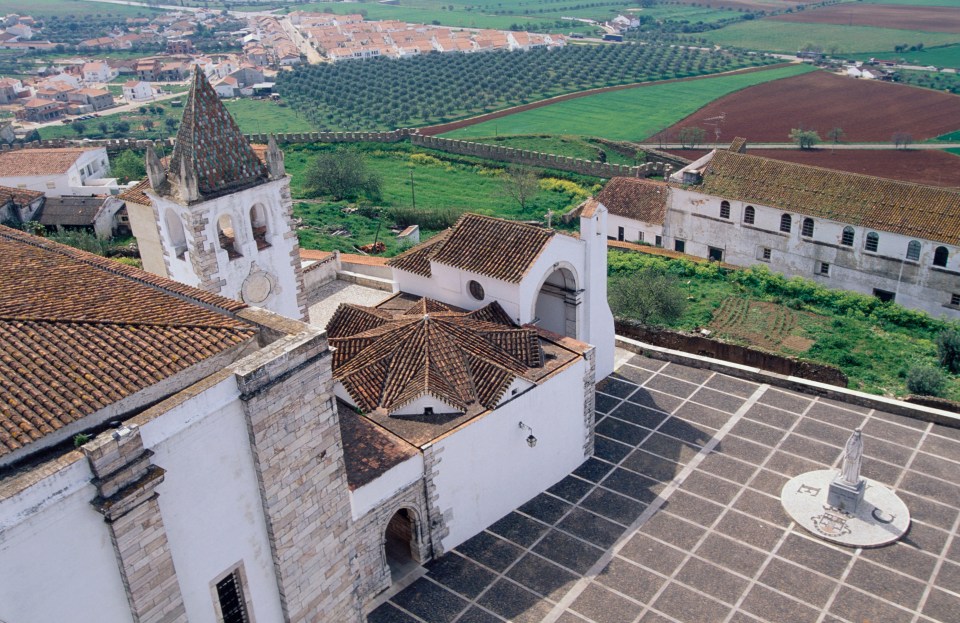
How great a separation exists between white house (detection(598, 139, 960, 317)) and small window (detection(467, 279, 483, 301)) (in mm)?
26302

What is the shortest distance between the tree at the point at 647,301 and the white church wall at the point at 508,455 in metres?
14.5

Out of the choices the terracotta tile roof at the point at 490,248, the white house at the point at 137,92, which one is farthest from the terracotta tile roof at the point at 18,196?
the white house at the point at 137,92

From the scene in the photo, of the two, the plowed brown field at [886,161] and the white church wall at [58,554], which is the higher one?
the white church wall at [58,554]

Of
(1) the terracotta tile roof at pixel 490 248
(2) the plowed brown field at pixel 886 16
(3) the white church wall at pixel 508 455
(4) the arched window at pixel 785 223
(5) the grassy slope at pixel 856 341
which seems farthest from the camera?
(2) the plowed brown field at pixel 886 16

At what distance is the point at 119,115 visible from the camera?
108 metres

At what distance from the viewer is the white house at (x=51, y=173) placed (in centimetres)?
5819

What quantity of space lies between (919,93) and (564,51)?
52.8 metres

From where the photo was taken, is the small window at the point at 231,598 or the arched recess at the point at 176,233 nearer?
the small window at the point at 231,598

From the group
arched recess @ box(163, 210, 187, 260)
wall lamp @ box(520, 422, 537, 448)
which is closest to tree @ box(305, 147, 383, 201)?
arched recess @ box(163, 210, 187, 260)

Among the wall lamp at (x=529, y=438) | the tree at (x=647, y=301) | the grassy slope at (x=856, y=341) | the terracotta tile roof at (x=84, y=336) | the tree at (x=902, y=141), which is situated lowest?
the tree at (x=902, y=141)

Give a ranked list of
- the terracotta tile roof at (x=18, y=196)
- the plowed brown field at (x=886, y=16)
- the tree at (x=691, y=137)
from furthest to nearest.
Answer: the plowed brown field at (x=886, y=16)
the tree at (x=691, y=137)
the terracotta tile roof at (x=18, y=196)

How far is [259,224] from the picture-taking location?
79.2ft

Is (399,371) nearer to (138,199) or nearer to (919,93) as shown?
(138,199)

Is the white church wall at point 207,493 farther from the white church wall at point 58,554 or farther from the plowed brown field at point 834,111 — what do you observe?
the plowed brown field at point 834,111
